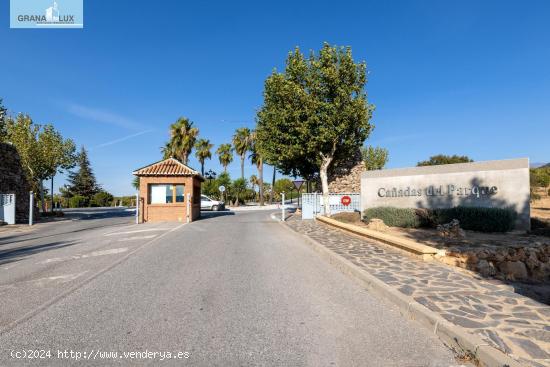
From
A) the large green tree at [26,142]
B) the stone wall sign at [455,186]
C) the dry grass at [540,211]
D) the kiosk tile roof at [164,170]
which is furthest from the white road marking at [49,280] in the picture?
the large green tree at [26,142]

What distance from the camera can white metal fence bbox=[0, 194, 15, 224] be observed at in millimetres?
19641

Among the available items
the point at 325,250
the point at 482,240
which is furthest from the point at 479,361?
the point at 482,240

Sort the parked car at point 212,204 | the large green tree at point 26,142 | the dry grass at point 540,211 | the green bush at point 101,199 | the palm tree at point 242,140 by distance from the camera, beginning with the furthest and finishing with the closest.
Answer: the green bush at point 101,199
the palm tree at point 242,140
the parked car at point 212,204
the large green tree at point 26,142
the dry grass at point 540,211

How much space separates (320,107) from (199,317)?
19074 millimetres

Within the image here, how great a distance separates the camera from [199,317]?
4336 millimetres

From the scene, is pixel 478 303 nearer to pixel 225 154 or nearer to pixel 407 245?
pixel 407 245

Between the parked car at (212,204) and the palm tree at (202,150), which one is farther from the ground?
the palm tree at (202,150)

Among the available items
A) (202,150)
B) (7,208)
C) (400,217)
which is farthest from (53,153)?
(400,217)

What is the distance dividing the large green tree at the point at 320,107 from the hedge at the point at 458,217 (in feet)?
21.8

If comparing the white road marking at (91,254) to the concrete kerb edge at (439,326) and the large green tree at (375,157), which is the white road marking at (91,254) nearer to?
the concrete kerb edge at (439,326)

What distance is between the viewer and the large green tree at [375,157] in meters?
53.4

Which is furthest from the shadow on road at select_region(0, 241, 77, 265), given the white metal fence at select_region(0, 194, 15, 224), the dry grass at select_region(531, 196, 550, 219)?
the dry grass at select_region(531, 196, 550, 219)

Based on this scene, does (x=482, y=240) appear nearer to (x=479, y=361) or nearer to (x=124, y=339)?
(x=479, y=361)

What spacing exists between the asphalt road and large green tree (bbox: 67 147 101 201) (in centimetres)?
5870
